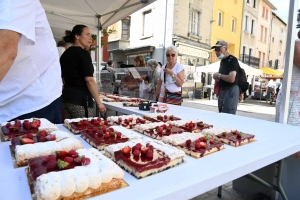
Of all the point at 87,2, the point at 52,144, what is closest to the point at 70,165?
the point at 52,144

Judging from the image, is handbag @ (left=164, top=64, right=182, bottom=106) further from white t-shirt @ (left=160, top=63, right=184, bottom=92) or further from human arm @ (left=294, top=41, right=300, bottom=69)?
human arm @ (left=294, top=41, right=300, bottom=69)

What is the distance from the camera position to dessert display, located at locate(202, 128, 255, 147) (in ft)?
4.67

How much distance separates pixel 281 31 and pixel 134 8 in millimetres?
29961

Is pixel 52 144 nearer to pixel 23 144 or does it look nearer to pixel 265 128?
pixel 23 144

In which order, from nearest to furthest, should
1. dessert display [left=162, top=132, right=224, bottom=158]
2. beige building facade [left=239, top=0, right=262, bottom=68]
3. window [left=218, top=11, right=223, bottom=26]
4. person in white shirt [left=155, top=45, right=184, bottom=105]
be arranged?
dessert display [left=162, top=132, right=224, bottom=158]
person in white shirt [left=155, top=45, right=184, bottom=105]
window [left=218, top=11, right=223, bottom=26]
beige building facade [left=239, top=0, right=262, bottom=68]

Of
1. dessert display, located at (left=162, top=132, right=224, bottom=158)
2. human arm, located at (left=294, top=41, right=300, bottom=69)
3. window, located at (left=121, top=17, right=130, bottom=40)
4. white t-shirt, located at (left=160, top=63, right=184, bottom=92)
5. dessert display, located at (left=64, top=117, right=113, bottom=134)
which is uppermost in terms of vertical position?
window, located at (left=121, top=17, right=130, bottom=40)

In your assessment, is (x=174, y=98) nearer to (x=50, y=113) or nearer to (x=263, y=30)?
(x=50, y=113)

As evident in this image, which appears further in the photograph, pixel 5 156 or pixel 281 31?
pixel 281 31

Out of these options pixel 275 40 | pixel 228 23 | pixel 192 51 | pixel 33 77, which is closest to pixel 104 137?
pixel 33 77

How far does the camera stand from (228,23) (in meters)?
18.6

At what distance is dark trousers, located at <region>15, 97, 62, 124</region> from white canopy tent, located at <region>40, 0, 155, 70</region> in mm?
3003

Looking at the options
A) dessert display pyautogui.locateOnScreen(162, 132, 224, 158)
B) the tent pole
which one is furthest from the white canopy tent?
dessert display pyautogui.locateOnScreen(162, 132, 224, 158)

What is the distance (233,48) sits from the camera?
65.5ft

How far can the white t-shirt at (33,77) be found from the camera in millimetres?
1395
